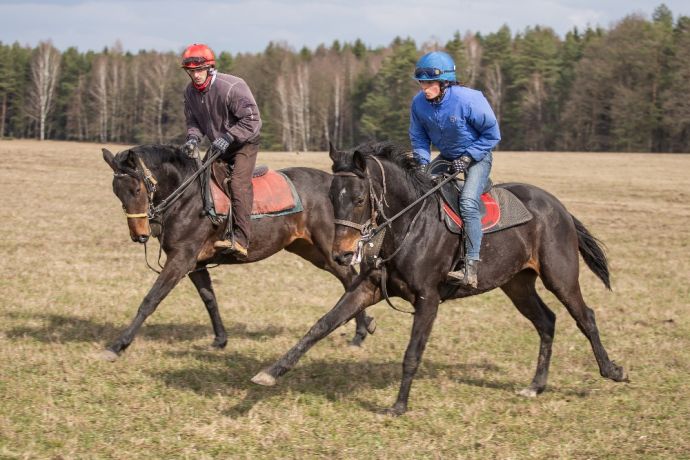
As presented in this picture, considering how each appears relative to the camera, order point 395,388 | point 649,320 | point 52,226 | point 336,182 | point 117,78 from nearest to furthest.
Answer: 1. point 336,182
2. point 395,388
3. point 649,320
4. point 52,226
5. point 117,78

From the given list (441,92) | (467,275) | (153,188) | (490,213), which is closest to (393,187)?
(441,92)

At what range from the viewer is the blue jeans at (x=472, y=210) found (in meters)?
6.85

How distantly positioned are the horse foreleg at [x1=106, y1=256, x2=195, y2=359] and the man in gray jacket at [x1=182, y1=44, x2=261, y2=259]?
50 centimetres

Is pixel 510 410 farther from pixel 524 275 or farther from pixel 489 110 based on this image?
pixel 489 110

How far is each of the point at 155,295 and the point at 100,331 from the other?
6.25 feet

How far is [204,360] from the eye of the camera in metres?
8.32

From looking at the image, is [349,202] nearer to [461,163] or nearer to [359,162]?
[359,162]

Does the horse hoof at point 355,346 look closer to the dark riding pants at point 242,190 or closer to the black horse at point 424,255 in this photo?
the dark riding pants at point 242,190

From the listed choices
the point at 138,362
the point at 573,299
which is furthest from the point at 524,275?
the point at 138,362

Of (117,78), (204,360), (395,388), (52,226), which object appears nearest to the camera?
(395,388)

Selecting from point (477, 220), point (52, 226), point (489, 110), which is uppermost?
point (489, 110)

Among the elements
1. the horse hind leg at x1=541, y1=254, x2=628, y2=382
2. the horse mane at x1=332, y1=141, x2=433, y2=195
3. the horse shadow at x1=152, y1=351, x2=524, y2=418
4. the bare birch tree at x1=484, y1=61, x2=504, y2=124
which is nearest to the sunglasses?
the horse mane at x1=332, y1=141, x2=433, y2=195

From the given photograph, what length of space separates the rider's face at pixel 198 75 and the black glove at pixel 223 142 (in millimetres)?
648

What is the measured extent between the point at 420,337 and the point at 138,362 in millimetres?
3179
